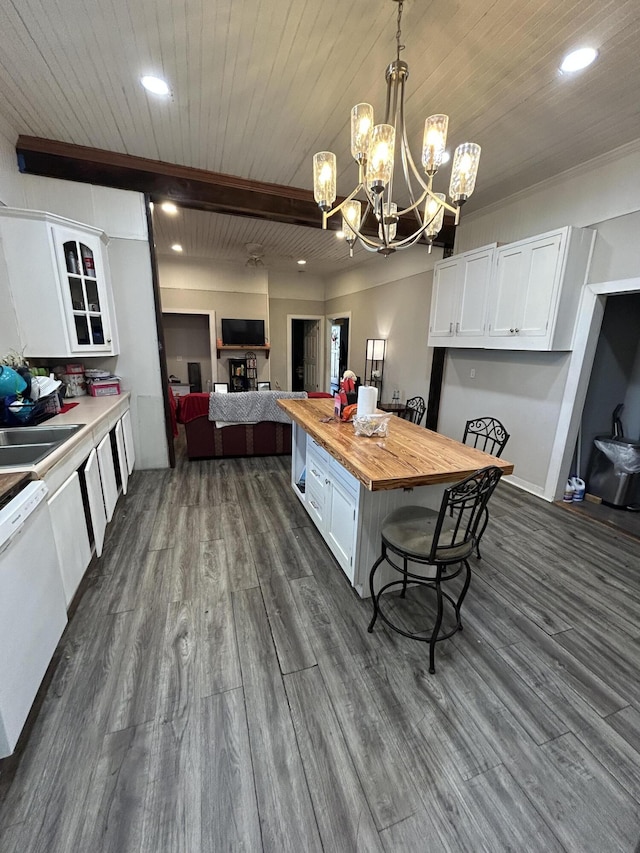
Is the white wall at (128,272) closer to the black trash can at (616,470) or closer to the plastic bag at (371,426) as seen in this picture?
the plastic bag at (371,426)

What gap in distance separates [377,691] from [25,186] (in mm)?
4432

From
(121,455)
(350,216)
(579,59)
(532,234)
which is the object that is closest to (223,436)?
(121,455)

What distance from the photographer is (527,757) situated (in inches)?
49.8

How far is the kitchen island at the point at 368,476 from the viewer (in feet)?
5.24

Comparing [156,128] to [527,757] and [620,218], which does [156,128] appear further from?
[527,757]

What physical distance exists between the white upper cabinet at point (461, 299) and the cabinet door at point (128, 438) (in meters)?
3.62

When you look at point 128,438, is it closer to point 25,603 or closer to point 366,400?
point 25,603

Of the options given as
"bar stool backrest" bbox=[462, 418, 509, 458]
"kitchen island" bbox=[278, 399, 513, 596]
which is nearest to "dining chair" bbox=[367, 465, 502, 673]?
"kitchen island" bbox=[278, 399, 513, 596]

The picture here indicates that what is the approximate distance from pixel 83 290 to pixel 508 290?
392 cm

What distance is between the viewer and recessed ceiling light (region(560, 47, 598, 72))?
1788mm

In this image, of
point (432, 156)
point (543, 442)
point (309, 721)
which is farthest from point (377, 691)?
point (543, 442)

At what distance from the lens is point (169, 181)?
3.16 m

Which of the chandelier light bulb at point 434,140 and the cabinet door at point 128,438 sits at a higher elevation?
the chandelier light bulb at point 434,140

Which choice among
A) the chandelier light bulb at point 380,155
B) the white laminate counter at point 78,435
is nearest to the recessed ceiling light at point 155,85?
the chandelier light bulb at point 380,155
